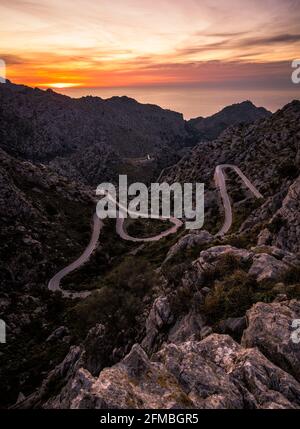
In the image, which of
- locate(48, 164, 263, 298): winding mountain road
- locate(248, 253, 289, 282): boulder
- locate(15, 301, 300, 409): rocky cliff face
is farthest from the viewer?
locate(48, 164, 263, 298): winding mountain road

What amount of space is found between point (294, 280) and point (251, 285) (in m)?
3.77

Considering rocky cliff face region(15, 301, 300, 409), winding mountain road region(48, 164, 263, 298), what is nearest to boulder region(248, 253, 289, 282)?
rocky cliff face region(15, 301, 300, 409)

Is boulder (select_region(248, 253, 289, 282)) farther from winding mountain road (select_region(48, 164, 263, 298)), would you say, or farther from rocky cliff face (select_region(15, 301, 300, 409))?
winding mountain road (select_region(48, 164, 263, 298))

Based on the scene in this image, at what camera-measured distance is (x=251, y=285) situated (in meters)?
33.0

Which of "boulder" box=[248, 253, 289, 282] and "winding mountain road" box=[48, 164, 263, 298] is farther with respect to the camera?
"winding mountain road" box=[48, 164, 263, 298]

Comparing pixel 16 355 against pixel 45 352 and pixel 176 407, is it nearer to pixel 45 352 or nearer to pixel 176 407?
pixel 45 352

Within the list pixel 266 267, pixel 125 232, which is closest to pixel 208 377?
pixel 266 267

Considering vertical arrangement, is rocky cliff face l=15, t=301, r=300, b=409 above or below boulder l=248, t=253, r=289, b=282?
below

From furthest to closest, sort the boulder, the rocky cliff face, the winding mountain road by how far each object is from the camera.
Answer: the winding mountain road < the boulder < the rocky cliff face

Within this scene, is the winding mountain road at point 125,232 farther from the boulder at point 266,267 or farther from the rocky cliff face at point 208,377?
the rocky cliff face at point 208,377

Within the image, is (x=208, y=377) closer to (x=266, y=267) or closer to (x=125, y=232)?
(x=266, y=267)

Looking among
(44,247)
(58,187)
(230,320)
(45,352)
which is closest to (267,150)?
(58,187)
